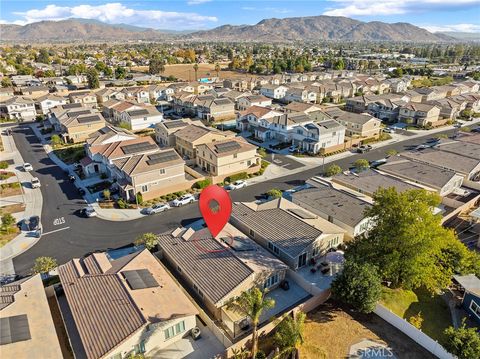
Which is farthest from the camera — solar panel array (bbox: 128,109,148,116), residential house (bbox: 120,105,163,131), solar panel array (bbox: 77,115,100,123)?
solar panel array (bbox: 128,109,148,116)

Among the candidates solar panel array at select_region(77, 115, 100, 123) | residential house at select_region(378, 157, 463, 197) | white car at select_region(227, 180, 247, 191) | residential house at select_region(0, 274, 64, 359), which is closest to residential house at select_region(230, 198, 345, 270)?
white car at select_region(227, 180, 247, 191)

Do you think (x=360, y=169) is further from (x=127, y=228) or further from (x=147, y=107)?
(x=147, y=107)

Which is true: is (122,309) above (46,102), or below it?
below

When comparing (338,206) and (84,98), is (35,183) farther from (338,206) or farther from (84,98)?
(84,98)

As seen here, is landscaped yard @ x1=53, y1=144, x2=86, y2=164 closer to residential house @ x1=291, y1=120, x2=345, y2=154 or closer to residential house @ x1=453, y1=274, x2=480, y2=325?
residential house @ x1=291, y1=120, x2=345, y2=154

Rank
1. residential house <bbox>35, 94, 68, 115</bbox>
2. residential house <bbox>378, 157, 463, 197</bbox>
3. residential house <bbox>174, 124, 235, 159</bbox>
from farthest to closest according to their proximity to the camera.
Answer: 1. residential house <bbox>35, 94, 68, 115</bbox>
2. residential house <bbox>174, 124, 235, 159</bbox>
3. residential house <bbox>378, 157, 463, 197</bbox>

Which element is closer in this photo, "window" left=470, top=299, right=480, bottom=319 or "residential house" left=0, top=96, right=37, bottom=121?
"window" left=470, top=299, right=480, bottom=319

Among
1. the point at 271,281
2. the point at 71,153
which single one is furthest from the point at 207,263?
the point at 71,153
